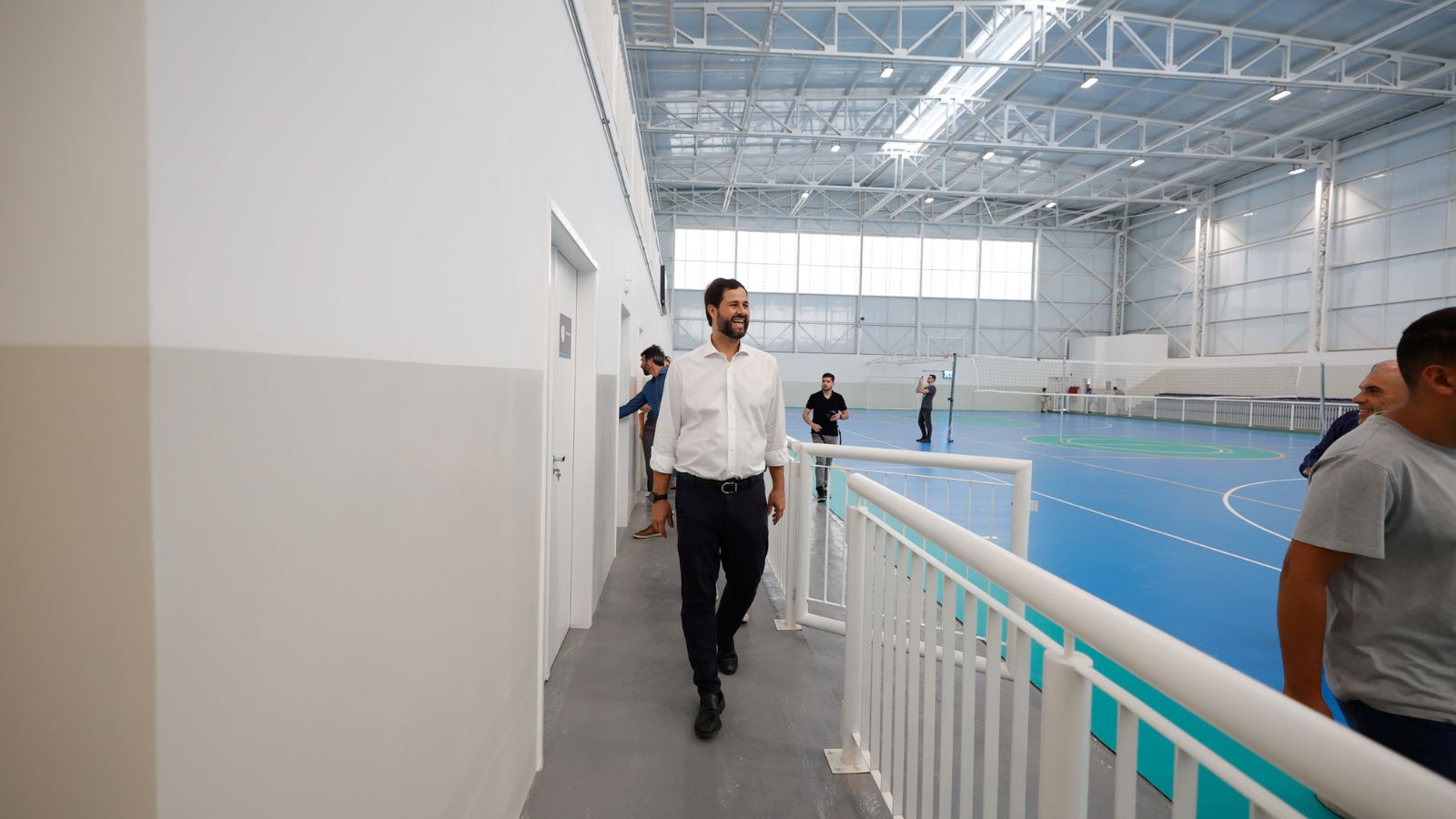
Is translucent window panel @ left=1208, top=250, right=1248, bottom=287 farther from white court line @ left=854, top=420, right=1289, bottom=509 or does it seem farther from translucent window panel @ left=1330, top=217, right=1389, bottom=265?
white court line @ left=854, top=420, right=1289, bottom=509

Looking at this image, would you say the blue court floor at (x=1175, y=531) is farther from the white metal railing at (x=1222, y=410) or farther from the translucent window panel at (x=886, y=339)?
the translucent window panel at (x=886, y=339)

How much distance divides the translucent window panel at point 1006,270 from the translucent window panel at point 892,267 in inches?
143

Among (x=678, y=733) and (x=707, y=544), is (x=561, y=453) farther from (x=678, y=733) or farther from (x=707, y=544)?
(x=678, y=733)

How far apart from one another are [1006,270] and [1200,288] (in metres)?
8.11

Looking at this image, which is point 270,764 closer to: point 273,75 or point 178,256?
point 178,256

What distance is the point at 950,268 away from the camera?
1283 inches

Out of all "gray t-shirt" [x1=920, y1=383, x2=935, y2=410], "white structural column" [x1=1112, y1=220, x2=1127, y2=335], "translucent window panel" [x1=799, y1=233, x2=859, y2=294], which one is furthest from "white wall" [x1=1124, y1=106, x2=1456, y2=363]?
"gray t-shirt" [x1=920, y1=383, x2=935, y2=410]

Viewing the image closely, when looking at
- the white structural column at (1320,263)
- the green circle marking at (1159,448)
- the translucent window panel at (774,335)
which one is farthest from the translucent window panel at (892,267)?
the green circle marking at (1159,448)

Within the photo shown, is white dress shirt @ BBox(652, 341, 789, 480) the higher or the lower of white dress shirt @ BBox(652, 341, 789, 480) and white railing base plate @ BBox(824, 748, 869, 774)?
the higher

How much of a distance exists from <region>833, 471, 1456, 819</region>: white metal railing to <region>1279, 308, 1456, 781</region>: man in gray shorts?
2.15 feet

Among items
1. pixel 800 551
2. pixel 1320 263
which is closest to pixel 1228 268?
pixel 1320 263

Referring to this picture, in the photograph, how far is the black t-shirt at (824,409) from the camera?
915cm

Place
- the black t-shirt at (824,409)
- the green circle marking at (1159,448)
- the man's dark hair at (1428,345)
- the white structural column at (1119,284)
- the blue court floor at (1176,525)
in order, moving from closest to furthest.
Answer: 1. the man's dark hair at (1428,345)
2. the blue court floor at (1176,525)
3. the black t-shirt at (824,409)
4. the green circle marking at (1159,448)
5. the white structural column at (1119,284)

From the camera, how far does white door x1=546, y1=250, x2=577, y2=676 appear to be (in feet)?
12.3
